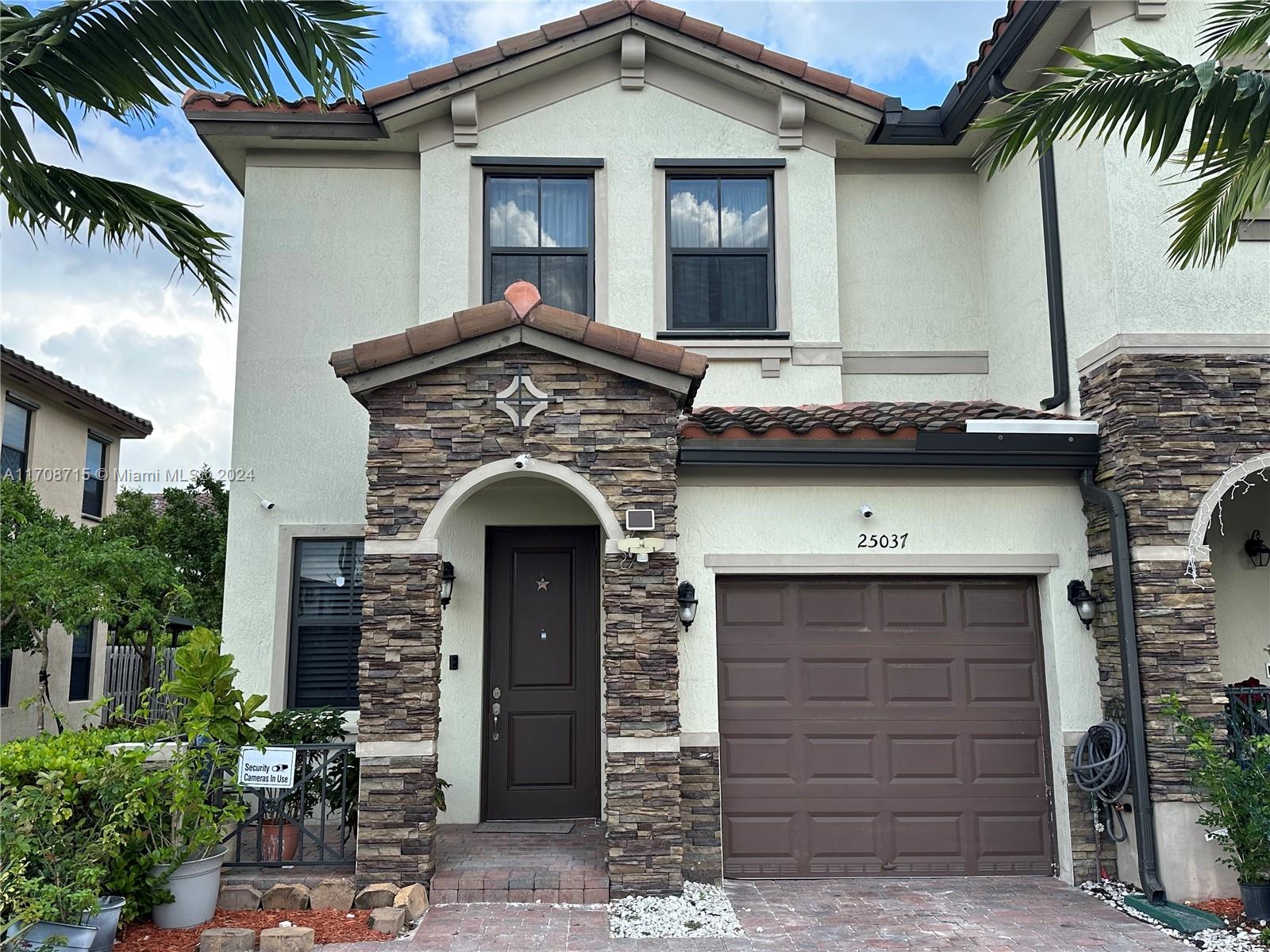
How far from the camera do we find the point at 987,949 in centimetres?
621

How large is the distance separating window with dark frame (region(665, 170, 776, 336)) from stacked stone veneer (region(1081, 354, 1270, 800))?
3492mm

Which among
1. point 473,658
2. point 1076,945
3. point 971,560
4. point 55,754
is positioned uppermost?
point 971,560

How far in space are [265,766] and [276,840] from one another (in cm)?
70

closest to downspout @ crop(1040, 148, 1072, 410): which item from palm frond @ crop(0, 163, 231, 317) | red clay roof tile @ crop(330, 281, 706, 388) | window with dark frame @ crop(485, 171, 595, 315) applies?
red clay roof tile @ crop(330, 281, 706, 388)

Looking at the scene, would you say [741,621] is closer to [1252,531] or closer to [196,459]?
[1252,531]

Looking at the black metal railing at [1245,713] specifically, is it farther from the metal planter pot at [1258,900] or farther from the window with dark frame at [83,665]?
the window with dark frame at [83,665]

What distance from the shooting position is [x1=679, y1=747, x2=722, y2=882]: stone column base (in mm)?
7469

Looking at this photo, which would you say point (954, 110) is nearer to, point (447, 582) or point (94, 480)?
point (447, 582)

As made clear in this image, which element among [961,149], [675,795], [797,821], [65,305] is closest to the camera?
[675,795]

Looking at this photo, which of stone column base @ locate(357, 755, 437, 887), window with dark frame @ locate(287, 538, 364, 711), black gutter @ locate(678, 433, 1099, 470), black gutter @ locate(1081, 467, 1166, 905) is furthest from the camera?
window with dark frame @ locate(287, 538, 364, 711)

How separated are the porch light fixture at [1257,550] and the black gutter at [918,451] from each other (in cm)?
232

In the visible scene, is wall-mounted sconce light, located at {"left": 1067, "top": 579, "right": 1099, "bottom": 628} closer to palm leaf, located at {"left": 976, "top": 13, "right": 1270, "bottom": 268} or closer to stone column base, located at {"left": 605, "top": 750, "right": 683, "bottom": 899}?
palm leaf, located at {"left": 976, "top": 13, "right": 1270, "bottom": 268}

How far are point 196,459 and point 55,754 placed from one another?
12112 millimetres

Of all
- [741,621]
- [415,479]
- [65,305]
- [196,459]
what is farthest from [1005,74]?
[196,459]
